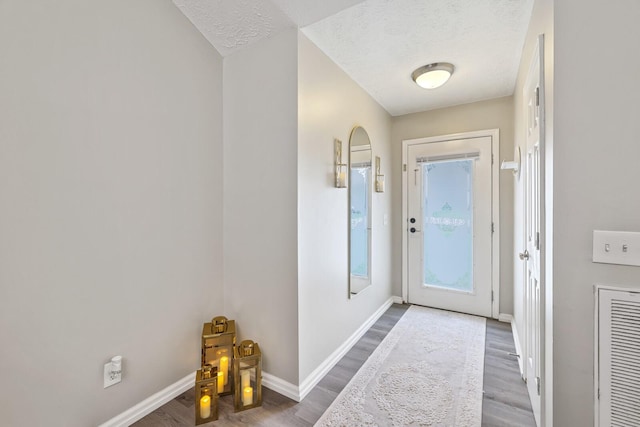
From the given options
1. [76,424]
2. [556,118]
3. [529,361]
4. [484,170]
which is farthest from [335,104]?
[76,424]

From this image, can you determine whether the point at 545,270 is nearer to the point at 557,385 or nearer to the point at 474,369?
the point at 557,385

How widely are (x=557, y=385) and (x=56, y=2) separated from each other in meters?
2.84

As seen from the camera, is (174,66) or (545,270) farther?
(174,66)

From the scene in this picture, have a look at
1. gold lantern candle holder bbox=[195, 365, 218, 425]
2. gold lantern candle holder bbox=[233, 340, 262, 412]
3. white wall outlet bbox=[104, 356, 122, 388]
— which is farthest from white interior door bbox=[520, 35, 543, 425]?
white wall outlet bbox=[104, 356, 122, 388]

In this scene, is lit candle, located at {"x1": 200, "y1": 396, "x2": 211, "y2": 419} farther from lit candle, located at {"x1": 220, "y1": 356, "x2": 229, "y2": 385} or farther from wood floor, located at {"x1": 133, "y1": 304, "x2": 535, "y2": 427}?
lit candle, located at {"x1": 220, "y1": 356, "x2": 229, "y2": 385}

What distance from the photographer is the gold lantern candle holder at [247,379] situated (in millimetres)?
1689

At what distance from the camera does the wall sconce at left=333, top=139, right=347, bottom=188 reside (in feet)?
7.34

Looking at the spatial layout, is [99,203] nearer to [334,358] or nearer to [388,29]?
[334,358]

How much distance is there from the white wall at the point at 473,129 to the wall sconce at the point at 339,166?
1.45 m

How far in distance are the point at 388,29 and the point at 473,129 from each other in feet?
5.83

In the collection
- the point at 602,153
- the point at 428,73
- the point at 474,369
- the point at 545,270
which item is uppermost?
the point at 428,73

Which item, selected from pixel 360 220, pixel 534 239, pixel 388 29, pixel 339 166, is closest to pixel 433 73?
pixel 388 29

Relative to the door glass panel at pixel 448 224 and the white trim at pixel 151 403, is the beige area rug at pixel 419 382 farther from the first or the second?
the white trim at pixel 151 403

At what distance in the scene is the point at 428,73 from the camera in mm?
2299
